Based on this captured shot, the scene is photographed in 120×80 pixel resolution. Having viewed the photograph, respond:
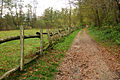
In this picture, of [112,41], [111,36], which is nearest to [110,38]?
[111,36]

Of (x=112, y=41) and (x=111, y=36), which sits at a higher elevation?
(x=111, y=36)

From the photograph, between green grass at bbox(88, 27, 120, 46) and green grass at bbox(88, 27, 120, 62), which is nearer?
green grass at bbox(88, 27, 120, 62)

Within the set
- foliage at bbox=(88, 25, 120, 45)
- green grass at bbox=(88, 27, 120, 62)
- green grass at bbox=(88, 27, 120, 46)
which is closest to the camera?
green grass at bbox=(88, 27, 120, 62)

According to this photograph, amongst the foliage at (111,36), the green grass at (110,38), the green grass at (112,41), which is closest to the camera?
the green grass at (112,41)

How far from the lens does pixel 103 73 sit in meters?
3.91

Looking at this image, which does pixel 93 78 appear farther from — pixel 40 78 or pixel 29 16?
pixel 29 16

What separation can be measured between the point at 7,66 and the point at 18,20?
143ft

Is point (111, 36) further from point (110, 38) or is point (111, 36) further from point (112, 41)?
point (112, 41)

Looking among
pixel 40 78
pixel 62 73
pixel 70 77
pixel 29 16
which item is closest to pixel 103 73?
pixel 70 77

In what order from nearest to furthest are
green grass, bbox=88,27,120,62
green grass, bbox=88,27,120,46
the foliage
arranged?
1. green grass, bbox=88,27,120,62
2. green grass, bbox=88,27,120,46
3. the foliage

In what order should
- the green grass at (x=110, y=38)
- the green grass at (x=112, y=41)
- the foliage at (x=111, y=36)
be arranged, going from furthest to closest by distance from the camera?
the foliage at (x=111, y=36)
the green grass at (x=110, y=38)
the green grass at (x=112, y=41)

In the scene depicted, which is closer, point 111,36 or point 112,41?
point 112,41

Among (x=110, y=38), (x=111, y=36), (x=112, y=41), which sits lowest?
(x=112, y=41)

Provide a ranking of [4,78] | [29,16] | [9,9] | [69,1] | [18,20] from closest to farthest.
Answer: [4,78] < [69,1] < [9,9] < [18,20] < [29,16]
